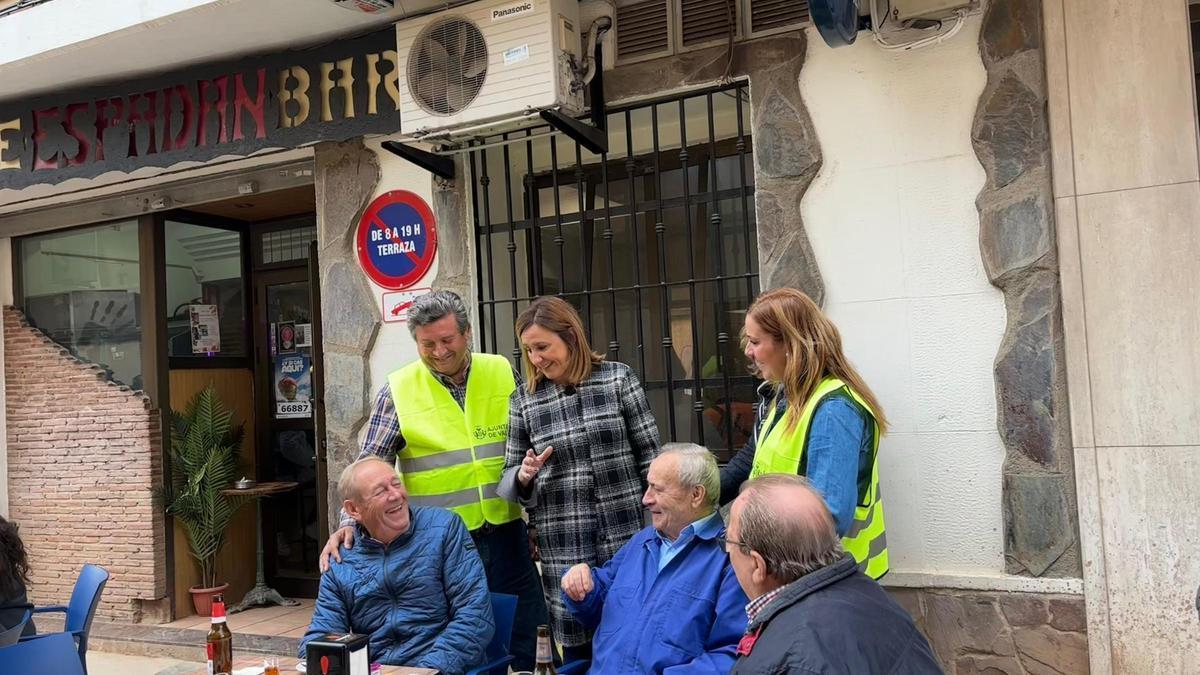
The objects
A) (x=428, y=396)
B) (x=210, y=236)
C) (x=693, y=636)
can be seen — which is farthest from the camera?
(x=210, y=236)

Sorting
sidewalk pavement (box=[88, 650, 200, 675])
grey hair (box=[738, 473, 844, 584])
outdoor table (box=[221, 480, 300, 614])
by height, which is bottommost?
sidewalk pavement (box=[88, 650, 200, 675])

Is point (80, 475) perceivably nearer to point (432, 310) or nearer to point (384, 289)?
→ point (384, 289)

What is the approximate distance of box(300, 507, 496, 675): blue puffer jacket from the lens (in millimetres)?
3242

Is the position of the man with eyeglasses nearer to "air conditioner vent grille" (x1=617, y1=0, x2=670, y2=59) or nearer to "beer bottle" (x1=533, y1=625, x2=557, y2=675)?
"beer bottle" (x1=533, y1=625, x2=557, y2=675)

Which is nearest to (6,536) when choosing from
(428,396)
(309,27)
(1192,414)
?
(428,396)

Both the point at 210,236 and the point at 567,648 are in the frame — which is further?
the point at 210,236

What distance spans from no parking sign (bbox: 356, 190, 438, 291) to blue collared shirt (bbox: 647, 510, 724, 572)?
2.50 m

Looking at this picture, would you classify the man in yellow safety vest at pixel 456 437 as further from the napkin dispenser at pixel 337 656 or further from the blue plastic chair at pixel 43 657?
the napkin dispenser at pixel 337 656

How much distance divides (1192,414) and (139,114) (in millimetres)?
5185

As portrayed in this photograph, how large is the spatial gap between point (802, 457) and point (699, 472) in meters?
0.32

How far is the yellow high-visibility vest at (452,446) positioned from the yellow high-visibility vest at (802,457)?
1.10 m

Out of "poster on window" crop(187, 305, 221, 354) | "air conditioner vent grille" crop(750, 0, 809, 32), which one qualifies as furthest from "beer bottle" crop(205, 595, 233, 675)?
"poster on window" crop(187, 305, 221, 354)

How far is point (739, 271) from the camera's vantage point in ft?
14.4

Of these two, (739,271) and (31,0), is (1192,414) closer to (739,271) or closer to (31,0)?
(739,271)
